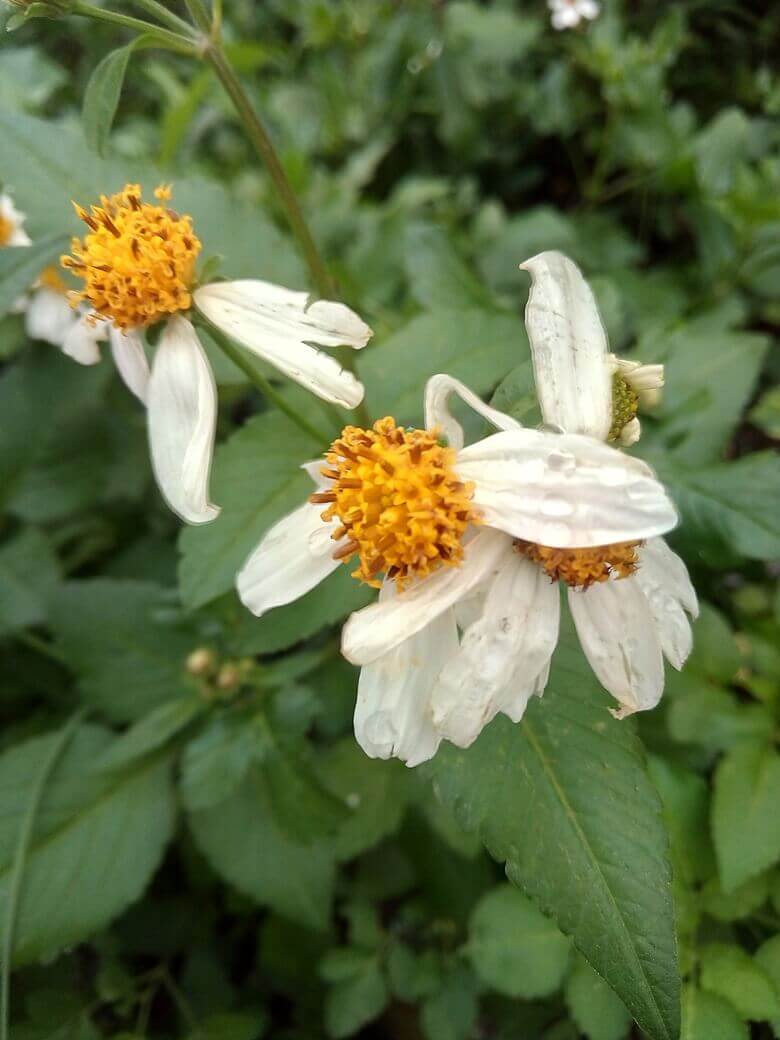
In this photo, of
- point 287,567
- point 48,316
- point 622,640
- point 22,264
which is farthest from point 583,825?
point 48,316

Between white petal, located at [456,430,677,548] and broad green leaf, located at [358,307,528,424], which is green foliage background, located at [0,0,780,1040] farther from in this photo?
Result: white petal, located at [456,430,677,548]

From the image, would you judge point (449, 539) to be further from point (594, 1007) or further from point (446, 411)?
point (594, 1007)

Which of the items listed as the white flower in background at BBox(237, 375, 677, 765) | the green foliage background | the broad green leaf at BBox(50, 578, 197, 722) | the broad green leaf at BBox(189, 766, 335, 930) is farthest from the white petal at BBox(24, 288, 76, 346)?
the white flower in background at BBox(237, 375, 677, 765)

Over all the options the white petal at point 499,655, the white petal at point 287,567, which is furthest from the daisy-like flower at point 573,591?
the white petal at point 287,567

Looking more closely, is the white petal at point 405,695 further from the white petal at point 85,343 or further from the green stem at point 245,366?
the white petal at point 85,343

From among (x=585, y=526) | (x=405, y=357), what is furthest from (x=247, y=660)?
(x=585, y=526)
